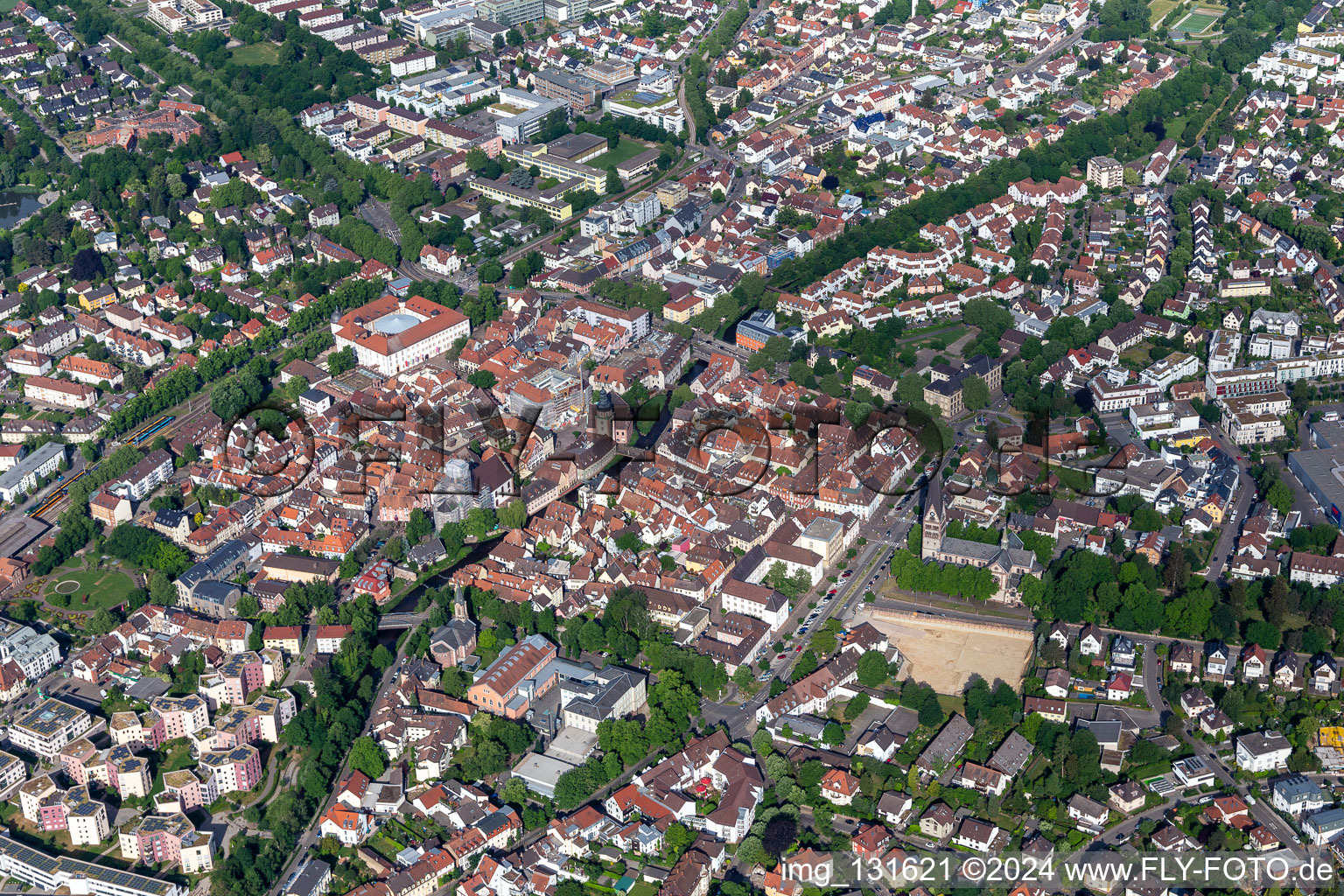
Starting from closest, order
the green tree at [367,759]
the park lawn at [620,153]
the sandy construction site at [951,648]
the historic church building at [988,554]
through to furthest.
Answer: the green tree at [367,759] → the sandy construction site at [951,648] → the historic church building at [988,554] → the park lawn at [620,153]

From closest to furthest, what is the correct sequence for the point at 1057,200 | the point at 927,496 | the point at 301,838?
the point at 301,838 < the point at 927,496 < the point at 1057,200

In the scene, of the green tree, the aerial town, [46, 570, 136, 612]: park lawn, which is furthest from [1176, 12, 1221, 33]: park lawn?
the green tree

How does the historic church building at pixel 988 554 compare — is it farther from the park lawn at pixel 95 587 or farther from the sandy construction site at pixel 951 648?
the park lawn at pixel 95 587

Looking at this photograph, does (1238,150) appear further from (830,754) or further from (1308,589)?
(830,754)

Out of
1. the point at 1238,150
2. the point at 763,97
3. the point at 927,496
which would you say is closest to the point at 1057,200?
the point at 1238,150

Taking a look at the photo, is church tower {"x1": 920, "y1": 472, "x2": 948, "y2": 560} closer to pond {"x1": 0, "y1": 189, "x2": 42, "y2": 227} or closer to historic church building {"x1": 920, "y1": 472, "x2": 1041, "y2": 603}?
historic church building {"x1": 920, "y1": 472, "x2": 1041, "y2": 603}

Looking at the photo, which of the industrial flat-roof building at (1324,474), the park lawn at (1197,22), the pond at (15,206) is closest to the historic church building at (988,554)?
the industrial flat-roof building at (1324,474)
